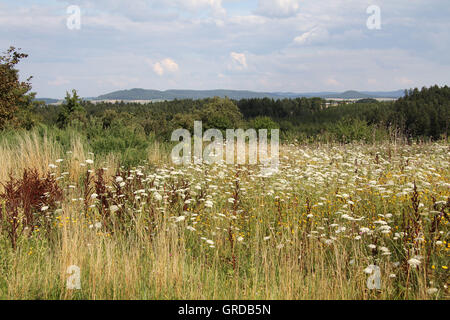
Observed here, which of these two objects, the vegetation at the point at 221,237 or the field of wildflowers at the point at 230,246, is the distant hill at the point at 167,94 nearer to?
the vegetation at the point at 221,237

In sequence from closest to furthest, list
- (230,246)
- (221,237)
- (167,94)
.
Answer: (230,246)
(221,237)
(167,94)

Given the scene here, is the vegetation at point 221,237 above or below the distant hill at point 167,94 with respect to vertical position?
below

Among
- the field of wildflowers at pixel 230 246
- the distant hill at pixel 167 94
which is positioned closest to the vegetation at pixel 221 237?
the field of wildflowers at pixel 230 246

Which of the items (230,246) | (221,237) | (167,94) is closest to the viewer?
(230,246)

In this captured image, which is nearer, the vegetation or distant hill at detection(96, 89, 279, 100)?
the vegetation

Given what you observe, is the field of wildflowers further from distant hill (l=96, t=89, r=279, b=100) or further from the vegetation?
distant hill (l=96, t=89, r=279, b=100)

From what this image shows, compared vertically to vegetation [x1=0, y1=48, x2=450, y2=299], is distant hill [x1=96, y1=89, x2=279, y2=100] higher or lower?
higher

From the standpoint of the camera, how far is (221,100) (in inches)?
2304

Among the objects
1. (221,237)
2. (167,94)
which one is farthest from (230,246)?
(167,94)

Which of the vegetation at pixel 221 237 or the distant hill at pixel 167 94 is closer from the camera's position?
the vegetation at pixel 221 237

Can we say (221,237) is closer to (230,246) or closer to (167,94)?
(230,246)

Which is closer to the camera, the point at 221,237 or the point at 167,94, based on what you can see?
the point at 221,237

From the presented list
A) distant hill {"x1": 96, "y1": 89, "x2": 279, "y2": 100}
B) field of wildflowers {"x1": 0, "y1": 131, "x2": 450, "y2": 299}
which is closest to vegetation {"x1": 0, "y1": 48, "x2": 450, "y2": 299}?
field of wildflowers {"x1": 0, "y1": 131, "x2": 450, "y2": 299}

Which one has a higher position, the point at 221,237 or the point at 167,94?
the point at 167,94
